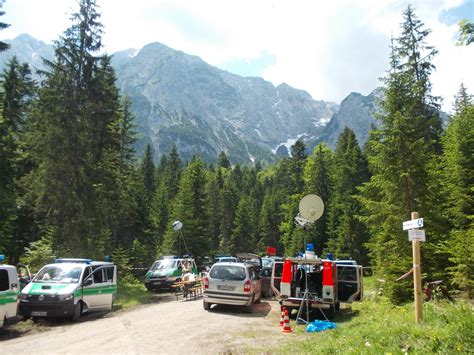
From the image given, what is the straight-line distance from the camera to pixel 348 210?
4450 centimetres

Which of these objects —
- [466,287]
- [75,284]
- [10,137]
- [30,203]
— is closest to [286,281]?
[466,287]

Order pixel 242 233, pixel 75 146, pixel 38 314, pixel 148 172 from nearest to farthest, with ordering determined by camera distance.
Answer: pixel 38 314 < pixel 75 146 < pixel 242 233 < pixel 148 172

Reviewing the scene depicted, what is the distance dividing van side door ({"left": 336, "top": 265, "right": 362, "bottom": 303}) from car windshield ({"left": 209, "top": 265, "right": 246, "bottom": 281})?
3.67 metres

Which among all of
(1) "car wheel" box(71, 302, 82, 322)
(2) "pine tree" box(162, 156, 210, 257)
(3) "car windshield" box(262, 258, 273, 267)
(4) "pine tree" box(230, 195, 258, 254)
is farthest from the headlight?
(4) "pine tree" box(230, 195, 258, 254)

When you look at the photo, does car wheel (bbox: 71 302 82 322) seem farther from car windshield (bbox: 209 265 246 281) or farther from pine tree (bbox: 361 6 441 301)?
pine tree (bbox: 361 6 441 301)

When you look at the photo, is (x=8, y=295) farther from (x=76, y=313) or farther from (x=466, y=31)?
(x=466, y=31)

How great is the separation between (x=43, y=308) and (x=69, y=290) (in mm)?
908

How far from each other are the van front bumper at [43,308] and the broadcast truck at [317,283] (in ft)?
22.6

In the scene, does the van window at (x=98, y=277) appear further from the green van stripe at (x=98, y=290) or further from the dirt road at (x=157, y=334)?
the dirt road at (x=157, y=334)

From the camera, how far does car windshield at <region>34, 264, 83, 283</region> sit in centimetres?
1377

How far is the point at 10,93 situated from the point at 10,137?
11.1 meters

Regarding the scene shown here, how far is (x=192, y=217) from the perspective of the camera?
1769 inches

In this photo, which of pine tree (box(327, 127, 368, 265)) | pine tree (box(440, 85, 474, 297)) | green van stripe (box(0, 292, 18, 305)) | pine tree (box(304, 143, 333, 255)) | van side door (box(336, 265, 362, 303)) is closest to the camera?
green van stripe (box(0, 292, 18, 305))

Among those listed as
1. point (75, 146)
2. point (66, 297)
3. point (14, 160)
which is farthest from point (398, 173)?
point (14, 160)
